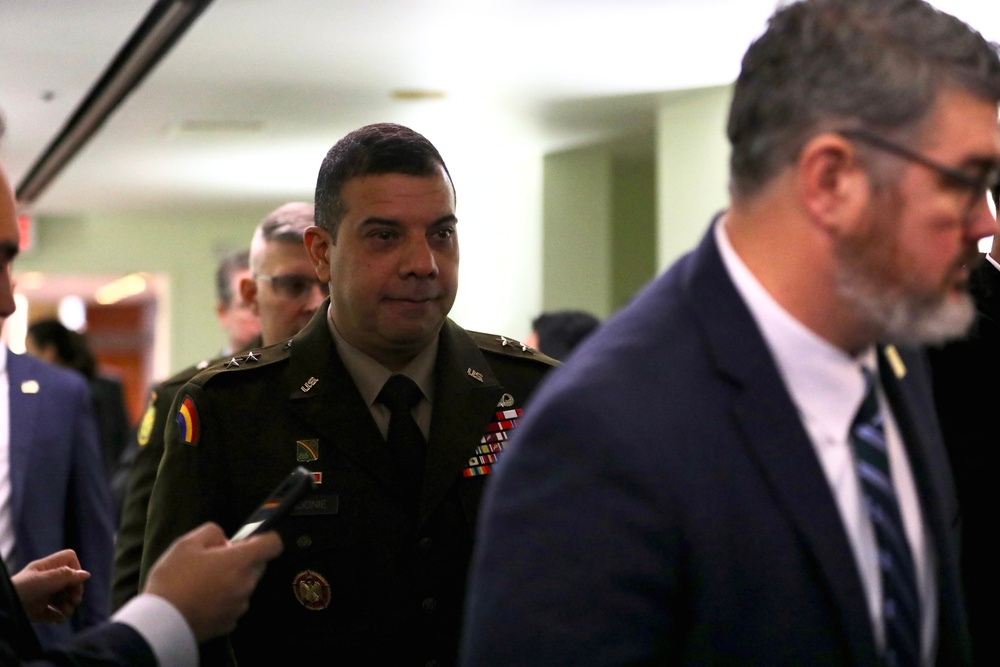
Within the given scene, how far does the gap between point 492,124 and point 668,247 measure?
4.58ft

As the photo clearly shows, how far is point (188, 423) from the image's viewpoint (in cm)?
209

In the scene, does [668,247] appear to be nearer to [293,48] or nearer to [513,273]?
[513,273]

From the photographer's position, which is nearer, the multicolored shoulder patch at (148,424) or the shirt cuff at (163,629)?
the shirt cuff at (163,629)

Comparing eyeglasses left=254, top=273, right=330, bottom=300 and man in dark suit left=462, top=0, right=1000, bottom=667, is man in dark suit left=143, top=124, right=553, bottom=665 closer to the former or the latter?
man in dark suit left=462, top=0, right=1000, bottom=667

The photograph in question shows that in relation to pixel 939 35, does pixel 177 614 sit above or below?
below

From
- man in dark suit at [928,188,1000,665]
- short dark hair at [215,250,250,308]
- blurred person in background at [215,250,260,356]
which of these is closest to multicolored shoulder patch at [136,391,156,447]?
blurred person in background at [215,250,260,356]

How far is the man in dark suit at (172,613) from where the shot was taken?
1.51 meters

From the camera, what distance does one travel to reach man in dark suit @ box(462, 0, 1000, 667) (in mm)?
1228

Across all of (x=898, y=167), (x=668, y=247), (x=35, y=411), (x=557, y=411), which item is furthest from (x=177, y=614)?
(x=668, y=247)

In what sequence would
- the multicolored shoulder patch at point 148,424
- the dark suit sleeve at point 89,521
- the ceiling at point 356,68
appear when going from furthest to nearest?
the ceiling at point 356,68, the dark suit sleeve at point 89,521, the multicolored shoulder patch at point 148,424

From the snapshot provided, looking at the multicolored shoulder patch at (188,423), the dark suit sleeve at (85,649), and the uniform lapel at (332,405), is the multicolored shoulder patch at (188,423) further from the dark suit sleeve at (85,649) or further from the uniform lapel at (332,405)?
the dark suit sleeve at (85,649)

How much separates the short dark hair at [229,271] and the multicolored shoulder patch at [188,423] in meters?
2.27

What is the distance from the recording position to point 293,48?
21.2 feet

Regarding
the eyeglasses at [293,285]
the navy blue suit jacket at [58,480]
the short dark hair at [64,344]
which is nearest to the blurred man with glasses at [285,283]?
the eyeglasses at [293,285]
